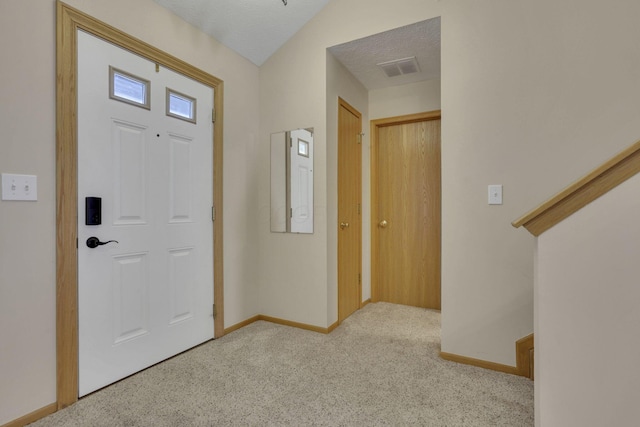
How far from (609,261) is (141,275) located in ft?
7.99

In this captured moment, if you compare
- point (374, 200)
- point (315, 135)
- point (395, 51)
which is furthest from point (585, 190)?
point (374, 200)

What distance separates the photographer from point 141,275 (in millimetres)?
2107

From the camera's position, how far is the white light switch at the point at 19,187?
4.99 ft

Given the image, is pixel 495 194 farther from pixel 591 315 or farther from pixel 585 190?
pixel 591 315

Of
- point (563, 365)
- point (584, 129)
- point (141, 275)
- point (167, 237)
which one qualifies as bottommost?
point (563, 365)

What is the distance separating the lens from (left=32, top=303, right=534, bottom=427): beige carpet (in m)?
1.61

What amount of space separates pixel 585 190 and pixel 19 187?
8.12 ft

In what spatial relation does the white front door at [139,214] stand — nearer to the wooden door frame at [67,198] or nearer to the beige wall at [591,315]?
the wooden door frame at [67,198]

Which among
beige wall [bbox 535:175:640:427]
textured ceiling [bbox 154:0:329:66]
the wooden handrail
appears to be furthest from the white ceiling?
beige wall [bbox 535:175:640:427]

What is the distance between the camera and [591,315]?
1.10 meters

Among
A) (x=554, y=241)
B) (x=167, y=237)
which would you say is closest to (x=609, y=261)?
(x=554, y=241)

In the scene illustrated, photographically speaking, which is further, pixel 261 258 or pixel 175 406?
pixel 261 258

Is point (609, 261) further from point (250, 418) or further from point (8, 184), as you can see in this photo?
point (8, 184)

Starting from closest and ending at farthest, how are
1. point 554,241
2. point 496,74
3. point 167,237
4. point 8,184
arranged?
point 554,241 → point 8,184 → point 496,74 → point 167,237
